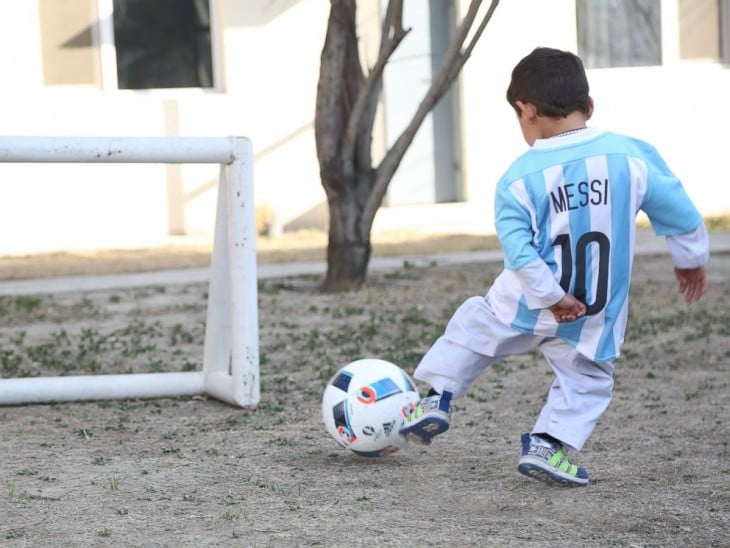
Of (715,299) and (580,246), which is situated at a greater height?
(580,246)

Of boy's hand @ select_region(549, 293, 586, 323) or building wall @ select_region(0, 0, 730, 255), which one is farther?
building wall @ select_region(0, 0, 730, 255)

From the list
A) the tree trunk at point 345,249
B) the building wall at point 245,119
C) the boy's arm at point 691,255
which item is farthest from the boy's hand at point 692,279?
the building wall at point 245,119

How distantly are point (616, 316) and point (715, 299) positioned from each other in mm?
4539

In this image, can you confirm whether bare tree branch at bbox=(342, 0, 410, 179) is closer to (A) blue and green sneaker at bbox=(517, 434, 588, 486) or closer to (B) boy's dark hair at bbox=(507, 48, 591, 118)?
(B) boy's dark hair at bbox=(507, 48, 591, 118)

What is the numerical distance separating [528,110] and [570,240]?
41 centimetres

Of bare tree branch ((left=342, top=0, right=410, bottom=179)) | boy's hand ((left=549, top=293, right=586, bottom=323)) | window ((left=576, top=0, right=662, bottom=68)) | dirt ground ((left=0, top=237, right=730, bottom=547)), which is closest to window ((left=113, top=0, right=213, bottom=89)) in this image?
bare tree branch ((left=342, top=0, right=410, bottom=179))

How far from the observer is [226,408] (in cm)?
539

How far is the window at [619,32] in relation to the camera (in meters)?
14.0

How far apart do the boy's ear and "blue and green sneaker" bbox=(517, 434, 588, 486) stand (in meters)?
0.95

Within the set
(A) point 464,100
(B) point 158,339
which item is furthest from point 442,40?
(B) point 158,339

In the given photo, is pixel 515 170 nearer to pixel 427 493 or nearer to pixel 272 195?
pixel 427 493

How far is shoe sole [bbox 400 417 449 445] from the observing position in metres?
4.04

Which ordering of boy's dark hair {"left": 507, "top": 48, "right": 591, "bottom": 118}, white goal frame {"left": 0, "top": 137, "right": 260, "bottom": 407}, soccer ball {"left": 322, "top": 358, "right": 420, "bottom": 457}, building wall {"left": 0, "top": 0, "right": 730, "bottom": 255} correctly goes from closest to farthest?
boy's dark hair {"left": 507, "top": 48, "right": 591, "bottom": 118}
soccer ball {"left": 322, "top": 358, "right": 420, "bottom": 457}
white goal frame {"left": 0, "top": 137, "right": 260, "bottom": 407}
building wall {"left": 0, "top": 0, "right": 730, "bottom": 255}

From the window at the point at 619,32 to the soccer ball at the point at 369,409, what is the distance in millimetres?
10190
